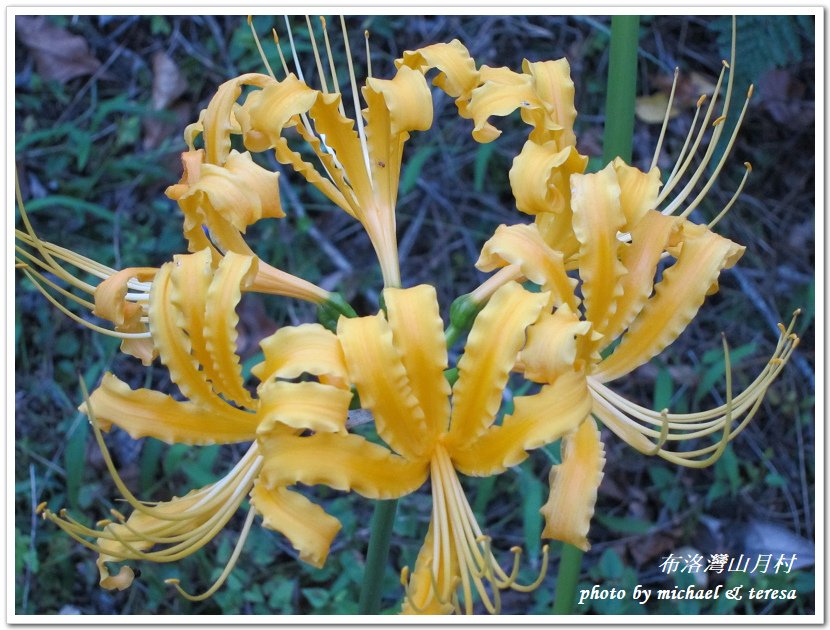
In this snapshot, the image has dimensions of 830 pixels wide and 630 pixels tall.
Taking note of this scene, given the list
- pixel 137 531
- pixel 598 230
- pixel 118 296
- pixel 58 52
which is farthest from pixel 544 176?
pixel 58 52

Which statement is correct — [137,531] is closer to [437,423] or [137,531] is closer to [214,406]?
[214,406]

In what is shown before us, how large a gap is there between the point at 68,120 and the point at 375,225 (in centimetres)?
204

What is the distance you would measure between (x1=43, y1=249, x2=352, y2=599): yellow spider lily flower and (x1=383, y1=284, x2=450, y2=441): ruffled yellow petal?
0.27ft

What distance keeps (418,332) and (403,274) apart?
1.96 m

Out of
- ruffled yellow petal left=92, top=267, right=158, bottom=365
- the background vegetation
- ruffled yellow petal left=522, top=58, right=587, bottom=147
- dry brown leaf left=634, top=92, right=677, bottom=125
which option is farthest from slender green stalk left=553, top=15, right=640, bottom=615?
dry brown leaf left=634, top=92, right=677, bottom=125

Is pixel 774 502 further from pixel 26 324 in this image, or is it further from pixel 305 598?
pixel 26 324

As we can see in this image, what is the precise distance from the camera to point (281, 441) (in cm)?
117

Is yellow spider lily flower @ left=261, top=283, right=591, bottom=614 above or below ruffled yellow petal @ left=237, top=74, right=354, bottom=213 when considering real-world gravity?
below

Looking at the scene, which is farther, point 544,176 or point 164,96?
point 164,96

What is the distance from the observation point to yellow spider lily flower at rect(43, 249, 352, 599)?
3.79 feet

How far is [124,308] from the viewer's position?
1436mm

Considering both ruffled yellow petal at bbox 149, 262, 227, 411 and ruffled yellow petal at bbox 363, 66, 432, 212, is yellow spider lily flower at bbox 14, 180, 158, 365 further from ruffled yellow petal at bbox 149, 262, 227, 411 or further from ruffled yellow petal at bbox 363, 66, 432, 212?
ruffled yellow petal at bbox 363, 66, 432, 212

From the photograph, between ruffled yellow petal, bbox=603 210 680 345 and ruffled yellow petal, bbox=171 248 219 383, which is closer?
ruffled yellow petal, bbox=171 248 219 383

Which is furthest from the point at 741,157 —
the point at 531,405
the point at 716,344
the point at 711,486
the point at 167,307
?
the point at 167,307
